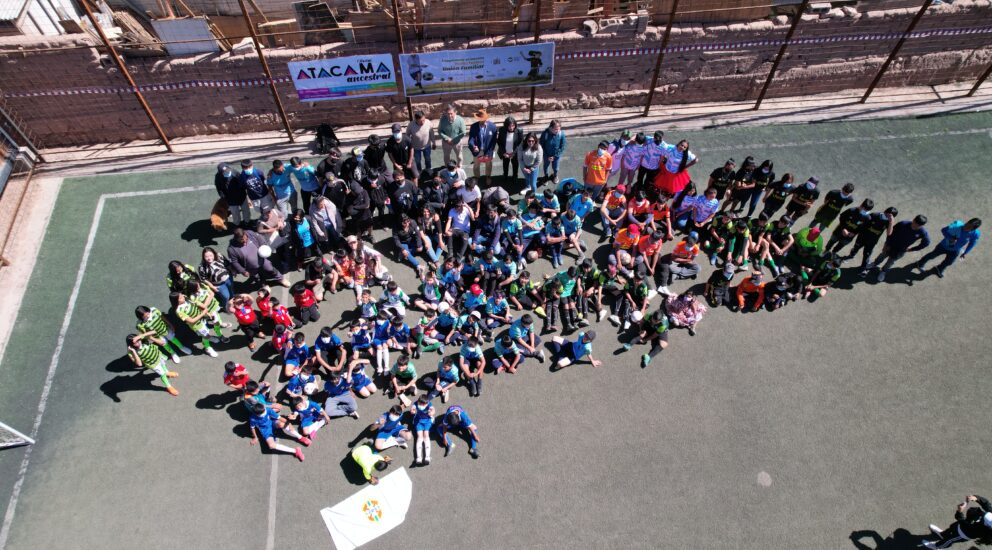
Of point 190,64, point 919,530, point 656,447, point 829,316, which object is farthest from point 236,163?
point 919,530

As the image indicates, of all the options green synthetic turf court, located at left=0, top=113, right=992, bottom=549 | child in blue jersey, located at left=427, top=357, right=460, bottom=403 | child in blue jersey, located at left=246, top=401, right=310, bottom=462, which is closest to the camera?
green synthetic turf court, located at left=0, top=113, right=992, bottom=549

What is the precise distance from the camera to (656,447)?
33.7 feet

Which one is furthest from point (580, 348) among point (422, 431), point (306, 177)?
point (306, 177)

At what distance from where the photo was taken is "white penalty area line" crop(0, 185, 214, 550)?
31.3ft

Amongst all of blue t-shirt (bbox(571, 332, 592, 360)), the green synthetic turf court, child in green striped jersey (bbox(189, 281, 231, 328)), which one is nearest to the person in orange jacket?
the green synthetic turf court

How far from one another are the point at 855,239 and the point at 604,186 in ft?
19.1

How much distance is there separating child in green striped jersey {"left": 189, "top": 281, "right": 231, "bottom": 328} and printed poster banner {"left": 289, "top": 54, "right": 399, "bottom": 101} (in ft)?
21.3

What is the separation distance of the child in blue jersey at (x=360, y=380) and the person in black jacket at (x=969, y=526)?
9.53 metres

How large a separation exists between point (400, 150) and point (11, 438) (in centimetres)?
907

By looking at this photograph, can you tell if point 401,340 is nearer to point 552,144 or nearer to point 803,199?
point 552,144

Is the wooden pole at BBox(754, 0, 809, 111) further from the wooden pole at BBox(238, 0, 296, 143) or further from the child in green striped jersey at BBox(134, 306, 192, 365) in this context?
the child in green striped jersey at BBox(134, 306, 192, 365)

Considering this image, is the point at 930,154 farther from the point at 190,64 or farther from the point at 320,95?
the point at 190,64

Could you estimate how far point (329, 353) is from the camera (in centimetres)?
1091

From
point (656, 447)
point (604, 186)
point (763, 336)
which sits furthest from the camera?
point (604, 186)
